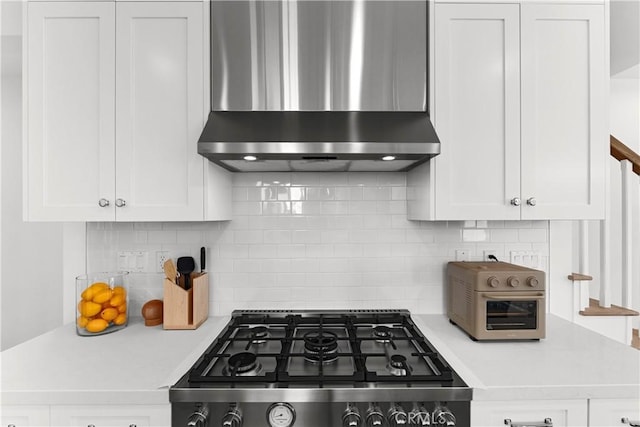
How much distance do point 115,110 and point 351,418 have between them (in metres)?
1.51

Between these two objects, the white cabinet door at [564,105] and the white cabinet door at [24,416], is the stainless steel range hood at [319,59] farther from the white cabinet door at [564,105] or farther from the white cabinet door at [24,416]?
the white cabinet door at [24,416]

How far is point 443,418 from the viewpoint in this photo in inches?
47.4

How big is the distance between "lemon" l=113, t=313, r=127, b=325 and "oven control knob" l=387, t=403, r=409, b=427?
1.31 meters

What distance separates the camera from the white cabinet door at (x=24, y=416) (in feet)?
4.11

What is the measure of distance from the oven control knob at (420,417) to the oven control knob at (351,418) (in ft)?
0.55

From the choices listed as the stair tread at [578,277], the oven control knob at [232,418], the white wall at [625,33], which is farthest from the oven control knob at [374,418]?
the white wall at [625,33]

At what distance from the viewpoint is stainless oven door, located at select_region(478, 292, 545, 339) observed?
5.24 feet

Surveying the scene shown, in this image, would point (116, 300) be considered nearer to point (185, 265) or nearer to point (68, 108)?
point (185, 265)

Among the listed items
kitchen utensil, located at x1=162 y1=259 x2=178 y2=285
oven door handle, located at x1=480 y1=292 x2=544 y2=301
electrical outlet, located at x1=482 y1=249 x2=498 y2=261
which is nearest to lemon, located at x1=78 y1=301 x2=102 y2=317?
kitchen utensil, located at x1=162 y1=259 x2=178 y2=285

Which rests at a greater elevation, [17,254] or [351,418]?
[17,254]

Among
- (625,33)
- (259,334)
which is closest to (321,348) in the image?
(259,334)

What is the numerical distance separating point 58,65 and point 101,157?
0.43 meters

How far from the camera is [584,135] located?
1649mm

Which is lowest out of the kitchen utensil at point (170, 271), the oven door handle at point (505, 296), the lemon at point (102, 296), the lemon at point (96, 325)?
the lemon at point (96, 325)
